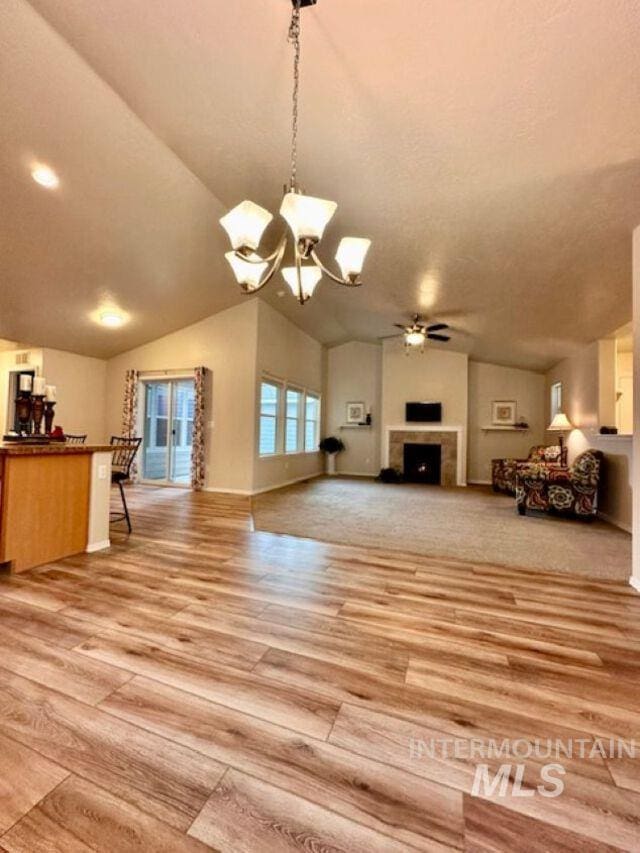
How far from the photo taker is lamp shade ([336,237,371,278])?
2445 millimetres

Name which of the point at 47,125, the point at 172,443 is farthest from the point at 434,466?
the point at 47,125

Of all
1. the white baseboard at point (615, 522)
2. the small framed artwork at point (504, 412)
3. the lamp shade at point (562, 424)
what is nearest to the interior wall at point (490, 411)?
the small framed artwork at point (504, 412)

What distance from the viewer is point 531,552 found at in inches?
136

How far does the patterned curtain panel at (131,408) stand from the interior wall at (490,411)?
7.52m

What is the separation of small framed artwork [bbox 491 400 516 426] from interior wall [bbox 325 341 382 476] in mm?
2744

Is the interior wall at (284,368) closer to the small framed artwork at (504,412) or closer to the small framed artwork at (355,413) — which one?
the small framed artwork at (355,413)

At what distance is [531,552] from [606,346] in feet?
11.8

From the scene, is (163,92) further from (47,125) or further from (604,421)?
(604,421)

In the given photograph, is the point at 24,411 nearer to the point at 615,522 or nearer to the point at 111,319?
the point at 111,319

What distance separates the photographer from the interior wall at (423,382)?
8383 millimetres

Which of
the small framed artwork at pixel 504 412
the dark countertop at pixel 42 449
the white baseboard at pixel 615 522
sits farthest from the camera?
the small framed artwork at pixel 504 412

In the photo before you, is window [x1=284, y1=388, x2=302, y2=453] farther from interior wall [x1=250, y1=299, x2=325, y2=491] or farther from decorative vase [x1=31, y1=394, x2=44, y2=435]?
decorative vase [x1=31, y1=394, x2=44, y2=435]

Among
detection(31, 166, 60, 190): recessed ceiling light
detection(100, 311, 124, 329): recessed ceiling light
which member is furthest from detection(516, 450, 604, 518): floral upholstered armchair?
detection(100, 311, 124, 329): recessed ceiling light

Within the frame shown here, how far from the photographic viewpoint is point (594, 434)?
5148 mm
